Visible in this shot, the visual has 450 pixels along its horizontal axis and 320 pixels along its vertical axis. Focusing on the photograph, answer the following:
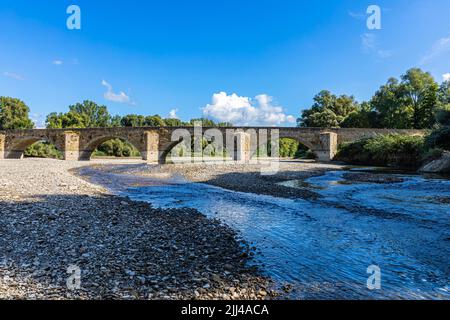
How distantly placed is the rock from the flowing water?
43.6ft

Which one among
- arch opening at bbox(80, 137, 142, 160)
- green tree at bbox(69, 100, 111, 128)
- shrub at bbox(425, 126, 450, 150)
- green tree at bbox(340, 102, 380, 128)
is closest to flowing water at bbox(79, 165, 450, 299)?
shrub at bbox(425, 126, 450, 150)

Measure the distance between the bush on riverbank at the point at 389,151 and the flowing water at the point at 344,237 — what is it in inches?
837

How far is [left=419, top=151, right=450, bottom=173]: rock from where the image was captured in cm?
2472

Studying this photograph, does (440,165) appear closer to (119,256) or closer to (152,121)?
(119,256)

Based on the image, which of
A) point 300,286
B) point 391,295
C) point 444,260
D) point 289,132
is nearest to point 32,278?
point 300,286

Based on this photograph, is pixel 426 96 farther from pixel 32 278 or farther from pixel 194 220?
pixel 32 278

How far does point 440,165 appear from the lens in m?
25.4

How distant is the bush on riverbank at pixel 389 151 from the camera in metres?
32.5

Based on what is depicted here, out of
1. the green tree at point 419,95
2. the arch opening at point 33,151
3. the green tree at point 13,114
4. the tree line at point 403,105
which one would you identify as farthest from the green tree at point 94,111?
the green tree at point 419,95

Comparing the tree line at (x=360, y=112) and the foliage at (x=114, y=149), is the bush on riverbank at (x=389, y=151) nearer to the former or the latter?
the tree line at (x=360, y=112)

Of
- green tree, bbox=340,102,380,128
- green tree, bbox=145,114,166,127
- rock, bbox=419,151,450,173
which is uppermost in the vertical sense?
green tree, bbox=145,114,166,127

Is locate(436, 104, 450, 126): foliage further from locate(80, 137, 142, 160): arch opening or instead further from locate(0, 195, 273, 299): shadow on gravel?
locate(80, 137, 142, 160): arch opening

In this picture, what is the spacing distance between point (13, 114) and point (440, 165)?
92.7 m

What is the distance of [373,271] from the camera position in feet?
17.8
